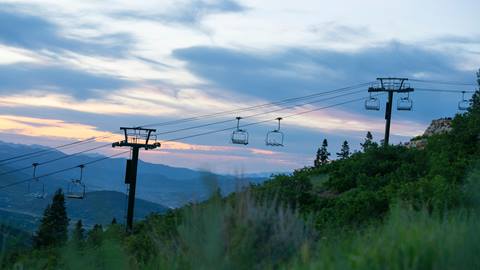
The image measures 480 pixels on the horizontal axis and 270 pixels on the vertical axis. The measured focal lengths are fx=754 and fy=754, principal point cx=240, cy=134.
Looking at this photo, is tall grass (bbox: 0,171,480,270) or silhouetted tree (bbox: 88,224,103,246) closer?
tall grass (bbox: 0,171,480,270)

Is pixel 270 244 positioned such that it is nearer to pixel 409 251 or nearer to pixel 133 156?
pixel 409 251

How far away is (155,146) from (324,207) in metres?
23.4

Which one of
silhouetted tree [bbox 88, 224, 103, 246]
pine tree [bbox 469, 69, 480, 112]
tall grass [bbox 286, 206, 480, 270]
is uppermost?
pine tree [bbox 469, 69, 480, 112]

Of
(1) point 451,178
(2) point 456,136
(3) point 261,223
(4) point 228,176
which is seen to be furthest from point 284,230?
(2) point 456,136

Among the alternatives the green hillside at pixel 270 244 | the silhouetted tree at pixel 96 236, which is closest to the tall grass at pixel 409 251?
the green hillside at pixel 270 244

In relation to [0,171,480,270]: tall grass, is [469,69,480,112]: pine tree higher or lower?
higher

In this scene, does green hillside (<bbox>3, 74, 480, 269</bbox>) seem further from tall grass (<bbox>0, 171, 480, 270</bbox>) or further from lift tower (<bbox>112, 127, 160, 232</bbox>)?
lift tower (<bbox>112, 127, 160, 232</bbox>)

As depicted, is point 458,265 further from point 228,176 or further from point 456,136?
point 456,136

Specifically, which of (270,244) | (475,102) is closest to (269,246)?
(270,244)

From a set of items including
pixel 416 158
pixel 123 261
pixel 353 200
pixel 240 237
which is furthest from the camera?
pixel 416 158

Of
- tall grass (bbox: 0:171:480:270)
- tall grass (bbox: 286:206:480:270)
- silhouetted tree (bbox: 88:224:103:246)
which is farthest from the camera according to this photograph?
silhouetted tree (bbox: 88:224:103:246)

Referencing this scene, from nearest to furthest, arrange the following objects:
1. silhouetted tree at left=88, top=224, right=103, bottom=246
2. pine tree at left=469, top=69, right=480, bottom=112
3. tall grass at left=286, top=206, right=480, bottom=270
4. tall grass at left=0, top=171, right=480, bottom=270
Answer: tall grass at left=286, top=206, right=480, bottom=270
tall grass at left=0, top=171, right=480, bottom=270
silhouetted tree at left=88, top=224, right=103, bottom=246
pine tree at left=469, top=69, right=480, bottom=112

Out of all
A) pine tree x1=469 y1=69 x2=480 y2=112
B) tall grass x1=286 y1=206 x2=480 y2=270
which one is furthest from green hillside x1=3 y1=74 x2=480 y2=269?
pine tree x1=469 y1=69 x2=480 y2=112

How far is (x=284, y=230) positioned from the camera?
8.04 meters
